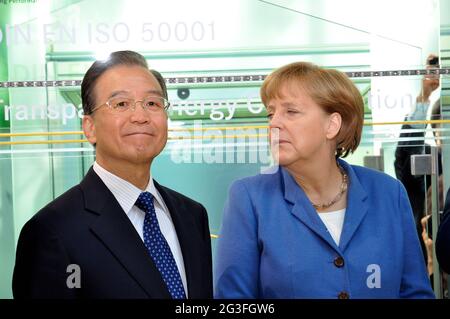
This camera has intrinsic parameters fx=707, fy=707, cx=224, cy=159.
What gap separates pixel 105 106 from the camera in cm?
140

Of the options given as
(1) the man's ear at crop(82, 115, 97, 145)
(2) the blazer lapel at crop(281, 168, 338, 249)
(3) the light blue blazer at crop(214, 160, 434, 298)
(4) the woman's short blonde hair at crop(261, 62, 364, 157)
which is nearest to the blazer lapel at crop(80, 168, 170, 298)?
(1) the man's ear at crop(82, 115, 97, 145)

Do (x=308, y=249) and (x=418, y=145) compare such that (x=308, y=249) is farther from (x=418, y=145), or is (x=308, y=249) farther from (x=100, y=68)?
(x=418, y=145)

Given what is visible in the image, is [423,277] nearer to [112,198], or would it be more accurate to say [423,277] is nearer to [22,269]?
[112,198]

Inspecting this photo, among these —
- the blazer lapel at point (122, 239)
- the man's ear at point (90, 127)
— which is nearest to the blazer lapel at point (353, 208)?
the blazer lapel at point (122, 239)

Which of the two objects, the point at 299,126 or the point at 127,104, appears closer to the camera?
the point at 127,104

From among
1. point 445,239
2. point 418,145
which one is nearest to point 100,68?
point 445,239

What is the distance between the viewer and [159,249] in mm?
1346

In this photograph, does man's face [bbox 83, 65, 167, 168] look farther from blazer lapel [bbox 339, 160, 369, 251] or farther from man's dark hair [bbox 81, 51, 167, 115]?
blazer lapel [bbox 339, 160, 369, 251]

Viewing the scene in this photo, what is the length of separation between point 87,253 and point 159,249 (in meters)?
0.15

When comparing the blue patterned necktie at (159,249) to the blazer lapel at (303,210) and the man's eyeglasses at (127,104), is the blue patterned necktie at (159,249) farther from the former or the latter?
the blazer lapel at (303,210)

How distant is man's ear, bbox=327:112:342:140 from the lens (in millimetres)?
1608

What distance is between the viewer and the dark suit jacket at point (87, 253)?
125 cm
